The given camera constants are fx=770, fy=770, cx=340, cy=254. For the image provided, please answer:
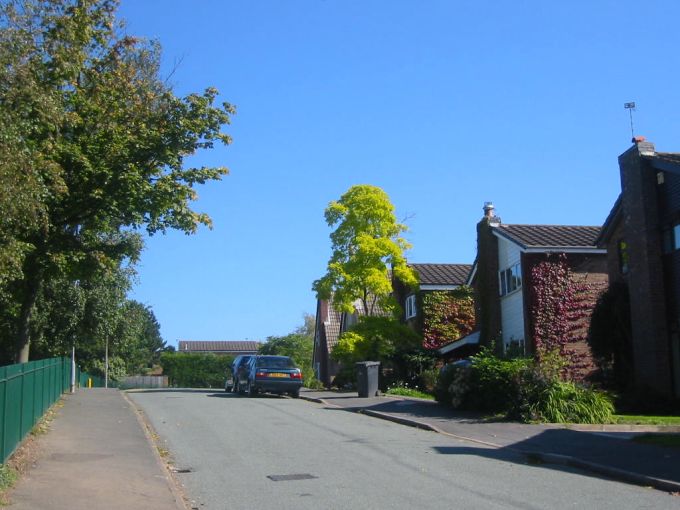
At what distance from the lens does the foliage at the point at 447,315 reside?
120ft

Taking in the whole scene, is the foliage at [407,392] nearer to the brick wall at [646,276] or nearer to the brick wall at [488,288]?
the brick wall at [488,288]

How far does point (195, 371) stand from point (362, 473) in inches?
2130

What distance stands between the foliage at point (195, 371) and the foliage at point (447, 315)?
101ft

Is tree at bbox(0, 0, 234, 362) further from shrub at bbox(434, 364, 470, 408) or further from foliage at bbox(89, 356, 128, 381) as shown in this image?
foliage at bbox(89, 356, 128, 381)

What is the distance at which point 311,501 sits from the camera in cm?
941

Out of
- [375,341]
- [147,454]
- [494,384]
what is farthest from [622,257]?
[147,454]

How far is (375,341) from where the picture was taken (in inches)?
1310

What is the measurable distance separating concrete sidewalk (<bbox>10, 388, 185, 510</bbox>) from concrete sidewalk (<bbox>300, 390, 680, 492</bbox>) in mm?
6476

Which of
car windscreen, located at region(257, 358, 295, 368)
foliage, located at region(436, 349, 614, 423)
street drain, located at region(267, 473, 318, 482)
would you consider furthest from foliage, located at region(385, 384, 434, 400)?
street drain, located at region(267, 473, 318, 482)

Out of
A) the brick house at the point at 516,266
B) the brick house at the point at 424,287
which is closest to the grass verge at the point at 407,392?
the brick house at the point at 516,266

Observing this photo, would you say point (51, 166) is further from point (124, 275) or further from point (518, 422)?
Result: point (124, 275)

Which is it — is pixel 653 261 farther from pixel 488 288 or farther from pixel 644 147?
pixel 488 288

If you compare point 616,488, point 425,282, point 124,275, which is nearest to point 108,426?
point 616,488

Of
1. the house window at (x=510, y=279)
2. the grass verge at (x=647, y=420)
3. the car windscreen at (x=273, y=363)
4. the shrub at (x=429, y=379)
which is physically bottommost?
the grass verge at (x=647, y=420)
